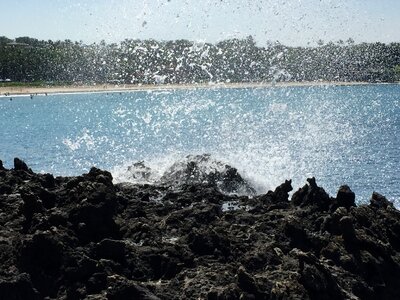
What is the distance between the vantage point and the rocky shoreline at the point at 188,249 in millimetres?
16609

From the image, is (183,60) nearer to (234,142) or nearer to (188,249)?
(234,142)

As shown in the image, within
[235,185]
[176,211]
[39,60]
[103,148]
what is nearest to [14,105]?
[39,60]

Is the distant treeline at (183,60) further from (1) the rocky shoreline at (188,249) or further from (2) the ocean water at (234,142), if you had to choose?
(1) the rocky shoreline at (188,249)

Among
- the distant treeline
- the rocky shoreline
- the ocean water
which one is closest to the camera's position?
the rocky shoreline

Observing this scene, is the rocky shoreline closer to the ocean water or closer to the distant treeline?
the ocean water

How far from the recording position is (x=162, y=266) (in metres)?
18.2

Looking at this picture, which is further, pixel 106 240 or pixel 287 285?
pixel 106 240

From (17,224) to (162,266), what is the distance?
18.2 ft

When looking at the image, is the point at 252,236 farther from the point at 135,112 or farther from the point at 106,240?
the point at 135,112

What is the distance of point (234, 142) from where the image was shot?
72.2m

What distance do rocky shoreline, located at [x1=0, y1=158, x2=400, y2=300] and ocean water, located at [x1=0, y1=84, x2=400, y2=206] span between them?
1626 cm

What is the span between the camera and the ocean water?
49.1 m

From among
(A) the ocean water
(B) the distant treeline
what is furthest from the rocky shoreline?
(B) the distant treeline

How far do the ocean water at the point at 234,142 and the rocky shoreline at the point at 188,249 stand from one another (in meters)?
16.3
